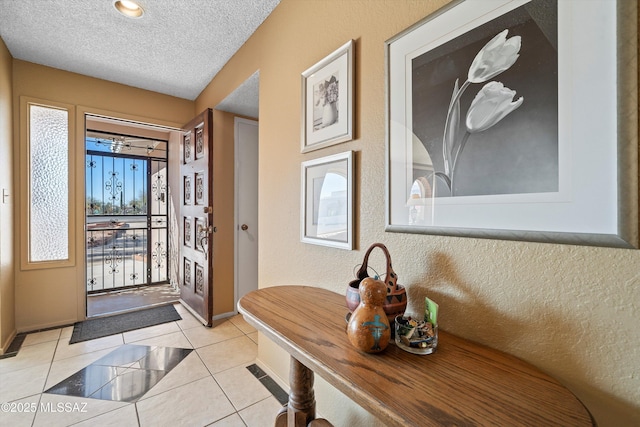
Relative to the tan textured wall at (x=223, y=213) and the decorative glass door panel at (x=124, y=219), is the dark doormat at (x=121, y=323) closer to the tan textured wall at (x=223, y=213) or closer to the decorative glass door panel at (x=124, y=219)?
the tan textured wall at (x=223, y=213)

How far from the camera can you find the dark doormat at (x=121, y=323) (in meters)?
2.51

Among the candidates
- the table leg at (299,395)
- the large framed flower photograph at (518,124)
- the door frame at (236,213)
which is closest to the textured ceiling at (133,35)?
the door frame at (236,213)

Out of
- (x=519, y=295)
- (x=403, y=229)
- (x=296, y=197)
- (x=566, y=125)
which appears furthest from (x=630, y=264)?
(x=296, y=197)

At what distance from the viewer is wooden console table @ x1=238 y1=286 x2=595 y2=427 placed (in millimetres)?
533

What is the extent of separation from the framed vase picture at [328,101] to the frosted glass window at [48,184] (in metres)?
2.68

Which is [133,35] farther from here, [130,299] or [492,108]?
[130,299]

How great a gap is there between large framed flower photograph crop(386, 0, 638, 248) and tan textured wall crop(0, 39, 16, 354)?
3.00 metres

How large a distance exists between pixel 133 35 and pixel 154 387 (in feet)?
8.36

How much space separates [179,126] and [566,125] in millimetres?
3580

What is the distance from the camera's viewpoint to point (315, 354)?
768 millimetres

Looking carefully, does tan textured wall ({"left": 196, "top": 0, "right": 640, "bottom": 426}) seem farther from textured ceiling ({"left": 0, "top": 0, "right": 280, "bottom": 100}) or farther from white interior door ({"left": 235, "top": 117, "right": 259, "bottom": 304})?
white interior door ({"left": 235, "top": 117, "right": 259, "bottom": 304})

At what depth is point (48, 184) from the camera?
2627 millimetres

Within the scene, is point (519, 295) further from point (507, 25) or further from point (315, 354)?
point (507, 25)

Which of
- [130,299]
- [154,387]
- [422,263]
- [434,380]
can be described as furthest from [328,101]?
[130,299]
